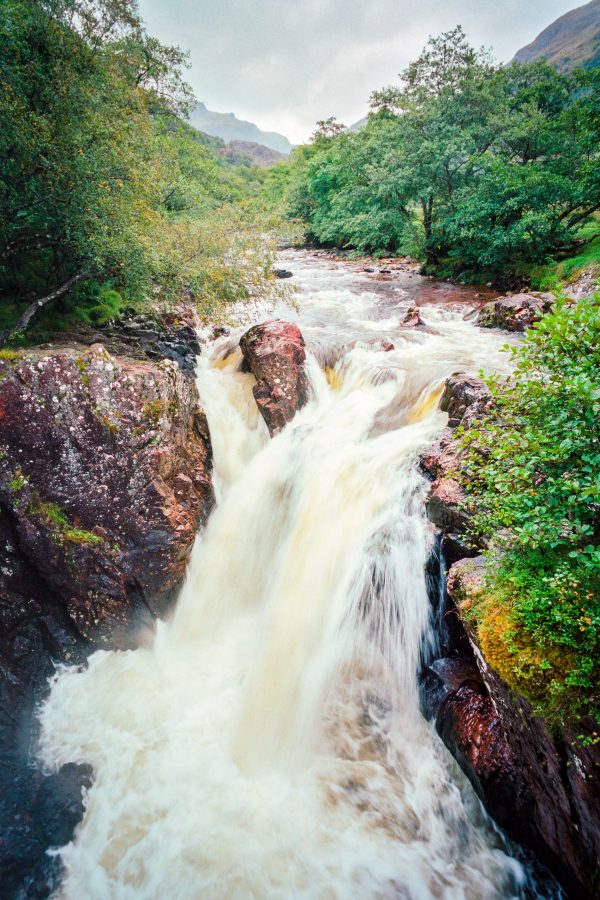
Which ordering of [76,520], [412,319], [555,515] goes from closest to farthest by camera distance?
[555,515] → [76,520] → [412,319]

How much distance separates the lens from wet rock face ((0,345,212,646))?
5914 millimetres

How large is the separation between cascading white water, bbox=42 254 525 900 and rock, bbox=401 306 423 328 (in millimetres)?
6269

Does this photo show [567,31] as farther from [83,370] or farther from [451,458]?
[83,370]

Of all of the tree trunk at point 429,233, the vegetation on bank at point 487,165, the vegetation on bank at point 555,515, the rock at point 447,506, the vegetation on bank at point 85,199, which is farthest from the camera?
the tree trunk at point 429,233

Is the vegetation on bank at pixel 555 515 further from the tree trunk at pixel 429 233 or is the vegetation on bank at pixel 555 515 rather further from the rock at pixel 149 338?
the tree trunk at pixel 429 233

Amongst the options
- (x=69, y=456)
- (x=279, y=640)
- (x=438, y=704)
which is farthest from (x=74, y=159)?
(x=438, y=704)

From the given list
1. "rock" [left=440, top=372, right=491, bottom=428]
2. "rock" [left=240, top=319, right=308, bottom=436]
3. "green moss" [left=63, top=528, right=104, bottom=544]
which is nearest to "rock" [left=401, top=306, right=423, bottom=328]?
"rock" [left=240, top=319, right=308, bottom=436]

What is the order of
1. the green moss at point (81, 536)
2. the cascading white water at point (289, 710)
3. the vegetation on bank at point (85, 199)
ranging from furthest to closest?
the vegetation on bank at point (85, 199)
the green moss at point (81, 536)
the cascading white water at point (289, 710)

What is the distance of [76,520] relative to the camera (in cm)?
618

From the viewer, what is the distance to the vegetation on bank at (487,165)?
1622cm

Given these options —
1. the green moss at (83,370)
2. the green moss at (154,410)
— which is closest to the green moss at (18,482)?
the green moss at (83,370)

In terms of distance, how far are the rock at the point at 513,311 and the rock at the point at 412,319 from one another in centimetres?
225

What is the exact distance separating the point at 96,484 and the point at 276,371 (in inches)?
201

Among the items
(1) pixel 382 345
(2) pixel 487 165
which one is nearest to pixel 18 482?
(1) pixel 382 345
